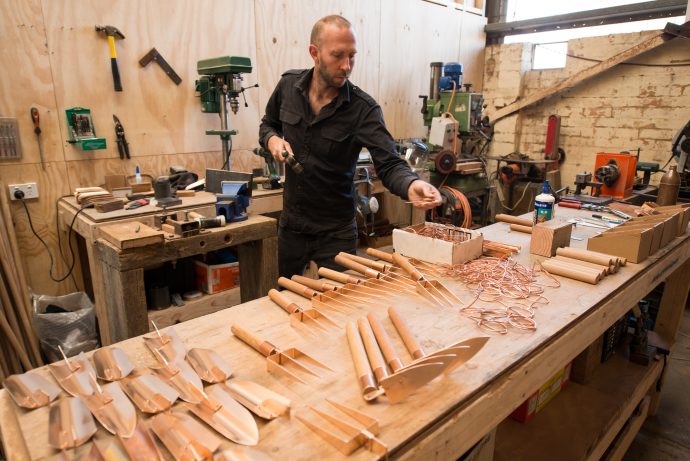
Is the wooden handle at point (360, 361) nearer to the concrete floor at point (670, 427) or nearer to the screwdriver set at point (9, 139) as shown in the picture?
the concrete floor at point (670, 427)

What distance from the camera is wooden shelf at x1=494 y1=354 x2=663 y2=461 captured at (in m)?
1.53

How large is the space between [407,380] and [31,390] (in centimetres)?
70

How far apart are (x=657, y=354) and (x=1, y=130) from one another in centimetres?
337

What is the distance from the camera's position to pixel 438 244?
1537 millimetres

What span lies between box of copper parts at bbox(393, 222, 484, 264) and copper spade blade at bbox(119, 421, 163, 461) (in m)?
1.06

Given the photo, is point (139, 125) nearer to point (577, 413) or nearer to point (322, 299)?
point (322, 299)

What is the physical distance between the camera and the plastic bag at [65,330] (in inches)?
85.2

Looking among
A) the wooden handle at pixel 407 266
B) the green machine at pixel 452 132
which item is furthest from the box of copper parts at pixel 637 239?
the green machine at pixel 452 132

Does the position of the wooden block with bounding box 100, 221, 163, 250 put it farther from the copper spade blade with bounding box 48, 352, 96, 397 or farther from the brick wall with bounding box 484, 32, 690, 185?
the brick wall with bounding box 484, 32, 690, 185

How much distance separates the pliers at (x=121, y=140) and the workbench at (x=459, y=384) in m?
1.93

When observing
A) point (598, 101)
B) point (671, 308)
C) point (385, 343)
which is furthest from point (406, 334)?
point (598, 101)

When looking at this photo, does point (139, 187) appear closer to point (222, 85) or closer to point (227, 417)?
point (222, 85)

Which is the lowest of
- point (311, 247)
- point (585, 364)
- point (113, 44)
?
point (585, 364)

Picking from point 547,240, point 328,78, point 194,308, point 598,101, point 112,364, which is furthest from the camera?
point 598,101
